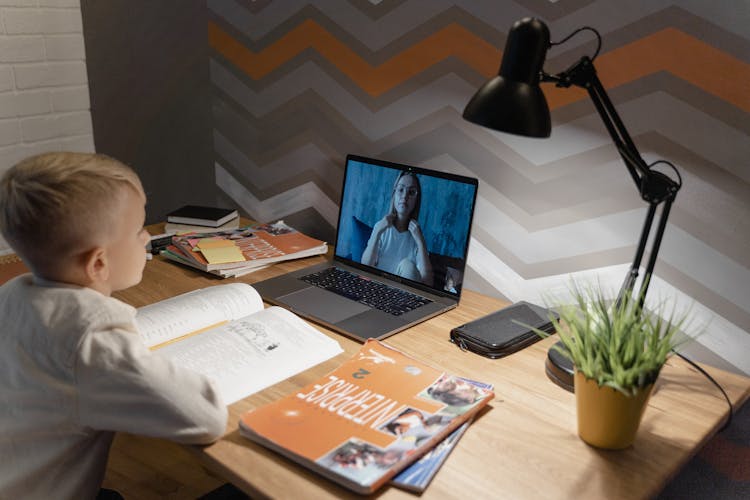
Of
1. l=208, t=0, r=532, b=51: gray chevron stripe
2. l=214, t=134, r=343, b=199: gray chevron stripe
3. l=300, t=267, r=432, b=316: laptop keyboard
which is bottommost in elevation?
l=300, t=267, r=432, b=316: laptop keyboard

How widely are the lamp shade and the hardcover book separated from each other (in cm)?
99

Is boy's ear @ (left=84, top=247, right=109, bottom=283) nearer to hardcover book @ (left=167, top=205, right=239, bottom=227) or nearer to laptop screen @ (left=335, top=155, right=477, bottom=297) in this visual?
laptop screen @ (left=335, top=155, right=477, bottom=297)

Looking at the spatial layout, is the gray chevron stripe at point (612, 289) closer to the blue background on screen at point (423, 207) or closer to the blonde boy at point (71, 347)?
the blue background on screen at point (423, 207)

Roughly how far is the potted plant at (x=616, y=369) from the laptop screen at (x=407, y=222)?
0.47 m

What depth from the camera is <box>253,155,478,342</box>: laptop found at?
4.24ft

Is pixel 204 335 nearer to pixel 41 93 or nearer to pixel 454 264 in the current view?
pixel 454 264

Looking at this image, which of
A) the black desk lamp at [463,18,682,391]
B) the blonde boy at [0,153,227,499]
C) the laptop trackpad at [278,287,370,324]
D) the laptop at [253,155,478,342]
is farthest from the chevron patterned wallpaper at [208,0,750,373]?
the blonde boy at [0,153,227,499]

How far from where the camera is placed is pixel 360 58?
1.58 m

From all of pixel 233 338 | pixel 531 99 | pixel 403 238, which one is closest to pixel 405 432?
pixel 233 338

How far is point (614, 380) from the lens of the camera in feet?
2.75

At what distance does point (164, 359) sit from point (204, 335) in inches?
10.4

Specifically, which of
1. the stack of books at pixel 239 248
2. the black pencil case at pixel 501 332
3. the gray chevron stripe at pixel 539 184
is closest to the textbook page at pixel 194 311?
the stack of books at pixel 239 248

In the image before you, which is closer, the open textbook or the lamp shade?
the lamp shade

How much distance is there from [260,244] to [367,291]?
376 mm
